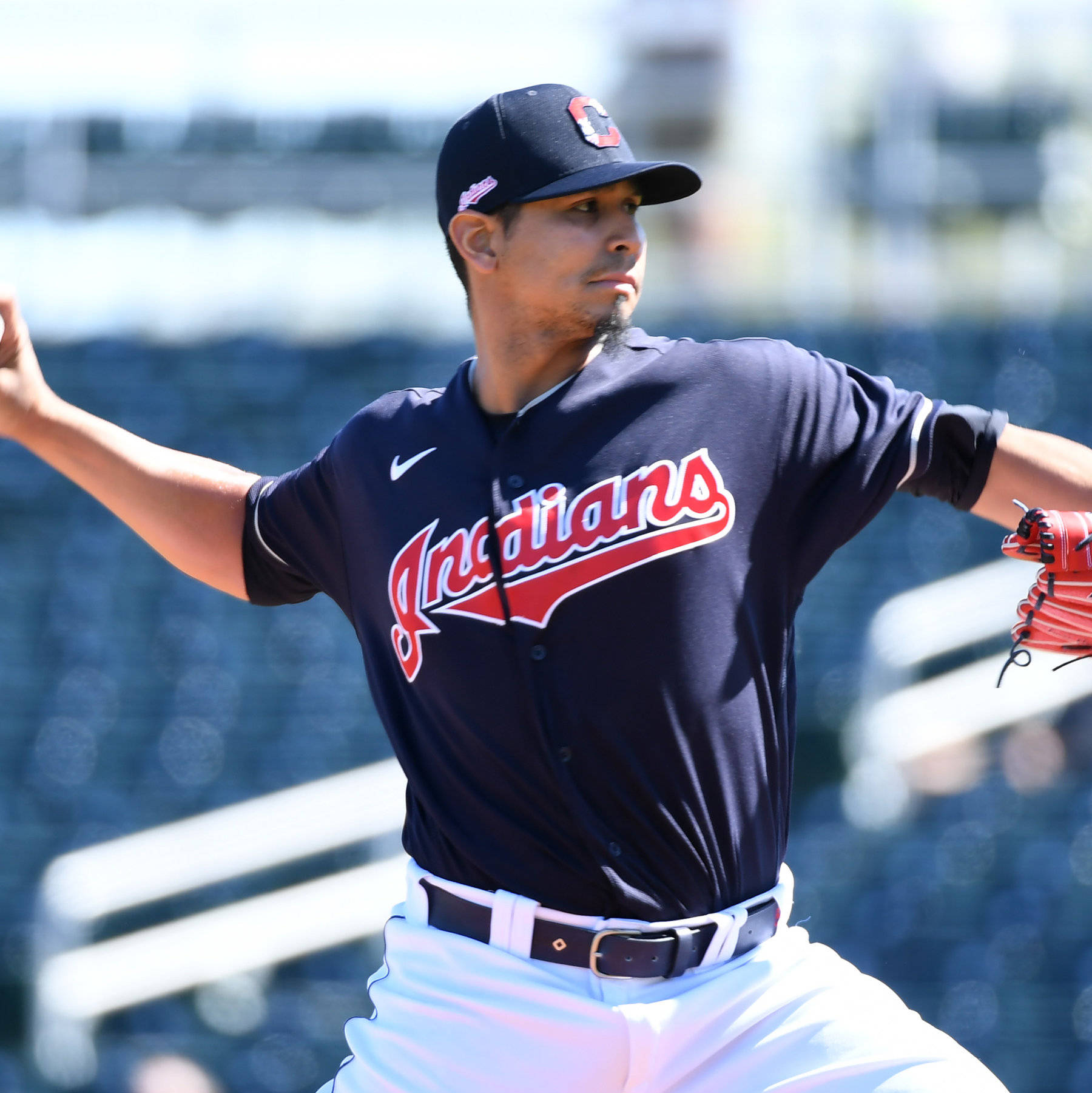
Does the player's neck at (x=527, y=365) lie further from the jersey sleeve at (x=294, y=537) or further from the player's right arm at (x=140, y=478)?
the player's right arm at (x=140, y=478)

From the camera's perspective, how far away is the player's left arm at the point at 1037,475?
83.0 inches

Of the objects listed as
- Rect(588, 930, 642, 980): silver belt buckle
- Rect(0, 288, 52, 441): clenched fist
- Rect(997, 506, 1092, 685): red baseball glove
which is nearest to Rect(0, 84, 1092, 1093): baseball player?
Rect(588, 930, 642, 980): silver belt buckle

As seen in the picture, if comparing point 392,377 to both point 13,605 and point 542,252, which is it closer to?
point 13,605

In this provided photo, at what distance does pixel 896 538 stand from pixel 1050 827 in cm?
133

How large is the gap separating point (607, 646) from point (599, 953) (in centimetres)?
39

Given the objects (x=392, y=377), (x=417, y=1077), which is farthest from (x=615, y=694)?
(x=392, y=377)

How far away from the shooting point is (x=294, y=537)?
2.44 meters

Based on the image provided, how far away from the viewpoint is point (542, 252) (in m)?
2.28

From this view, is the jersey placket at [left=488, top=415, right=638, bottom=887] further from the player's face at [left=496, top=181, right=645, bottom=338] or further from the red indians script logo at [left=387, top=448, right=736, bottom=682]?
the player's face at [left=496, top=181, right=645, bottom=338]

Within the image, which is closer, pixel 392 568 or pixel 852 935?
pixel 392 568

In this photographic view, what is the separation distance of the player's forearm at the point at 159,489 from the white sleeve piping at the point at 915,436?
1.03m

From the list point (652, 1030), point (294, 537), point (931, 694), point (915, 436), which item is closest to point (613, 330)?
point (915, 436)

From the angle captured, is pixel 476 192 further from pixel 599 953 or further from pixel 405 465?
pixel 599 953

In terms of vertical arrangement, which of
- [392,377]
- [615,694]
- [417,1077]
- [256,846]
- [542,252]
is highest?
[542,252]
